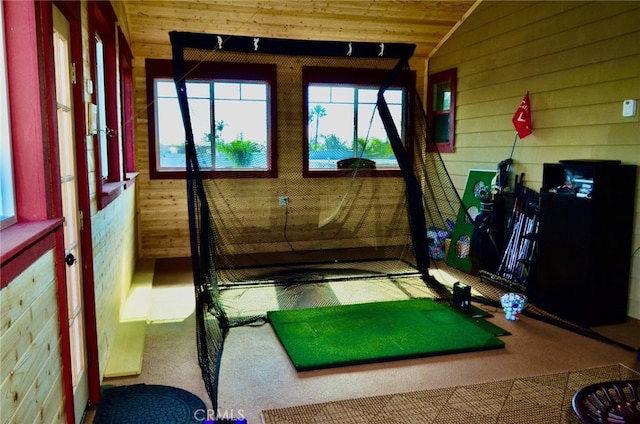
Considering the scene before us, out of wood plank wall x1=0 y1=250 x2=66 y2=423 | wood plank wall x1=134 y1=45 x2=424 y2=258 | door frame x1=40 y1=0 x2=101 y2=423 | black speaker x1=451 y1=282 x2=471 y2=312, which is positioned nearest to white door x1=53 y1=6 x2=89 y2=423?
door frame x1=40 y1=0 x2=101 y2=423

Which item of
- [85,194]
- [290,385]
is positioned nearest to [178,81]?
[85,194]

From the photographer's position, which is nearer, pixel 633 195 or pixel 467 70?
pixel 633 195

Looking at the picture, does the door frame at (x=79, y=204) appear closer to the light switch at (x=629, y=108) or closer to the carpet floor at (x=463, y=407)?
the carpet floor at (x=463, y=407)

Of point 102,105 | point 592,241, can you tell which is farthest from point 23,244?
point 592,241

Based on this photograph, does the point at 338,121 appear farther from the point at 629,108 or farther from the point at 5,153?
the point at 5,153

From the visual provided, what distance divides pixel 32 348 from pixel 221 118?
438 cm

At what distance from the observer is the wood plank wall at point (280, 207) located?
16.0 ft

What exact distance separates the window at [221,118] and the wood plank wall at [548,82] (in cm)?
223

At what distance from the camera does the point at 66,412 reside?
1.96m

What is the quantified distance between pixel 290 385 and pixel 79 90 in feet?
6.03

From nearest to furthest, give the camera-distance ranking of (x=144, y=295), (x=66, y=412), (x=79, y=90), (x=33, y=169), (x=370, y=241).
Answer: (x=33, y=169) < (x=66, y=412) < (x=79, y=90) < (x=144, y=295) < (x=370, y=241)

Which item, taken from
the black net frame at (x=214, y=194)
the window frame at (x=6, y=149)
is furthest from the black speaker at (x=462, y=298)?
the window frame at (x=6, y=149)

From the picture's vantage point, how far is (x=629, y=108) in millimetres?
3707

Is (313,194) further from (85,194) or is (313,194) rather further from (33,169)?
(33,169)
